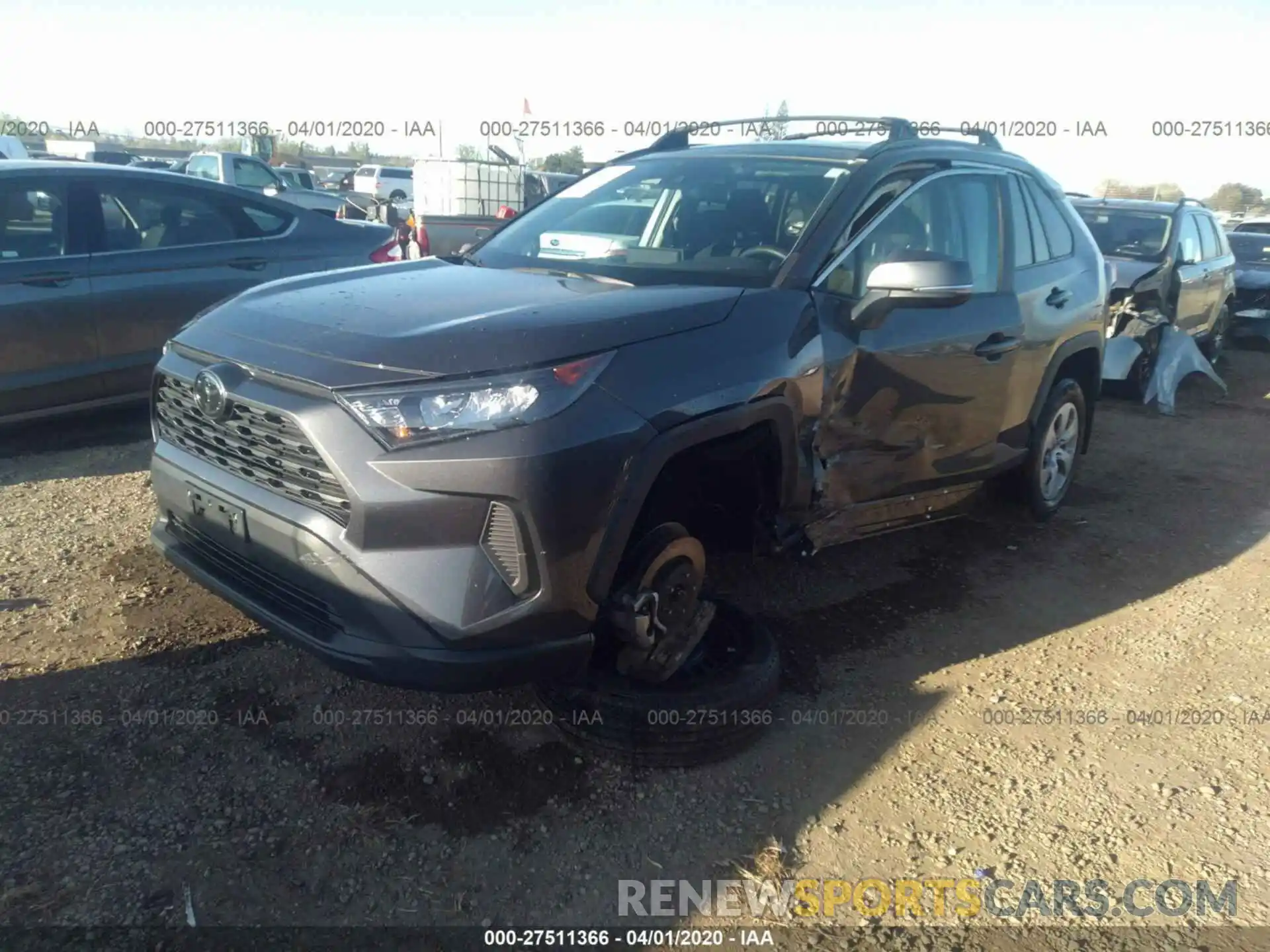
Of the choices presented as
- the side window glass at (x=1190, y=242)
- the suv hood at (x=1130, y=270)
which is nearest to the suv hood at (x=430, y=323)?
the suv hood at (x=1130, y=270)

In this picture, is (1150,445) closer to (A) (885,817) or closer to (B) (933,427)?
(B) (933,427)

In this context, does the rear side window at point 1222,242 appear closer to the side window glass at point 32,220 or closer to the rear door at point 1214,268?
the rear door at point 1214,268

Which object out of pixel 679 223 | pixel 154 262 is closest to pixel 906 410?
pixel 679 223

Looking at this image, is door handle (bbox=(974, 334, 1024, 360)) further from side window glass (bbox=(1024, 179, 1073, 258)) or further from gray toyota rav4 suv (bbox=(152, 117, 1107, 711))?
side window glass (bbox=(1024, 179, 1073, 258))

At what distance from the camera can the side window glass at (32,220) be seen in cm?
534

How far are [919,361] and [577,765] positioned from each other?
1983 mm

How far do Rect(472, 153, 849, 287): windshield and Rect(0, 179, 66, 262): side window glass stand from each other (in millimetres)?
2912

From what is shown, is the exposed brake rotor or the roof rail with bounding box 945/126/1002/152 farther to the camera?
→ the roof rail with bounding box 945/126/1002/152

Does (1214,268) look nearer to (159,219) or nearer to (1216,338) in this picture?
(1216,338)

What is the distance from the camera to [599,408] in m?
2.57

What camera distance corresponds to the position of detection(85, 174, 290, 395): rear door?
18.4 ft

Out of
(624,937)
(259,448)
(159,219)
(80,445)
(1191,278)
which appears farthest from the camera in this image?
(1191,278)

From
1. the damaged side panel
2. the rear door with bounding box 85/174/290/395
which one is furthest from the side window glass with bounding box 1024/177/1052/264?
the rear door with bounding box 85/174/290/395

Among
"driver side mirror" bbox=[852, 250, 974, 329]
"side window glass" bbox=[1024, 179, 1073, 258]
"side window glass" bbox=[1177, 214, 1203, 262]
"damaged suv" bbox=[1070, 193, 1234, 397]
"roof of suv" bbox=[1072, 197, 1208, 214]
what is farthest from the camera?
"roof of suv" bbox=[1072, 197, 1208, 214]
